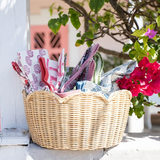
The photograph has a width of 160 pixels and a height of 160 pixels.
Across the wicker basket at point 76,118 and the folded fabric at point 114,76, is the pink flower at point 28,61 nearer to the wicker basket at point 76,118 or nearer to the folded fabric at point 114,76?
the wicker basket at point 76,118

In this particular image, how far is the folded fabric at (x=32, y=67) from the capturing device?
0.84 m

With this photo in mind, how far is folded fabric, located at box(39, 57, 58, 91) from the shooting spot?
0.81 m

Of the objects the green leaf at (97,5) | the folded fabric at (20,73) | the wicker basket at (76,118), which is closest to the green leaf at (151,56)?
Answer: the wicker basket at (76,118)

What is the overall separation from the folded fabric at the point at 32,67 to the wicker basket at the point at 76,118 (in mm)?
67

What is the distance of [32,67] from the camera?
34.2 inches

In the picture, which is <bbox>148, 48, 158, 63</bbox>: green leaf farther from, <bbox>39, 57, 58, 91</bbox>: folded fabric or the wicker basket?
<bbox>39, 57, 58, 91</bbox>: folded fabric

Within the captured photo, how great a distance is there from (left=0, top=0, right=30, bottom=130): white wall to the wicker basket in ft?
0.56

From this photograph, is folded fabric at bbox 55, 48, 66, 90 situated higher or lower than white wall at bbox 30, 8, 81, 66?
lower

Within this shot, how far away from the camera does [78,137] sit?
78 centimetres

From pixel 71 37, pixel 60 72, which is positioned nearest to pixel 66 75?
pixel 60 72

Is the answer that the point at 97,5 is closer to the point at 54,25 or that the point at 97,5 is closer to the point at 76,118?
the point at 54,25

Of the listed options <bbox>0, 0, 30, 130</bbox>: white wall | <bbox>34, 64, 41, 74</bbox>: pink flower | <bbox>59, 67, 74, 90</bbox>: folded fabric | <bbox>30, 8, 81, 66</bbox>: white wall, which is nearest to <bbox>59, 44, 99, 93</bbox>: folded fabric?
<bbox>59, 67, 74, 90</bbox>: folded fabric

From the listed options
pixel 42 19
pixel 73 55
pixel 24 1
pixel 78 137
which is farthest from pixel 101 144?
pixel 42 19

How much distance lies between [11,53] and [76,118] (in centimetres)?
45
